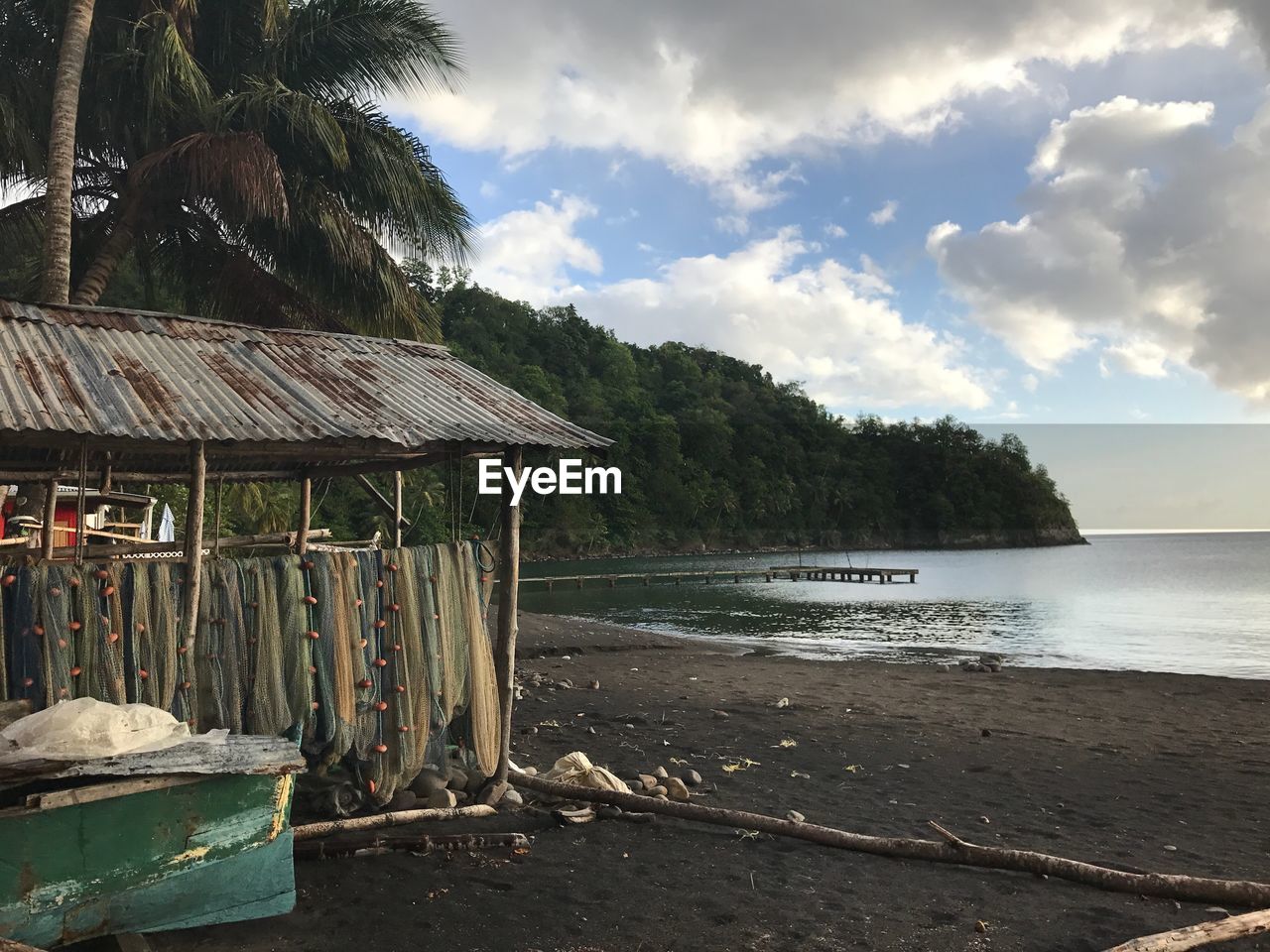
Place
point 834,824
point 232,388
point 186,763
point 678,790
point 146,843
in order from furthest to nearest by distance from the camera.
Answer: point 678,790 → point 834,824 → point 232,388 → point 186,763 → point 146,843

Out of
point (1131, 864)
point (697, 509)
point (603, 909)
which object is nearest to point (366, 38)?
point (603, 909)

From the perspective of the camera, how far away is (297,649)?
6.04 meters

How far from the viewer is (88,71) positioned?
1270 centimetres

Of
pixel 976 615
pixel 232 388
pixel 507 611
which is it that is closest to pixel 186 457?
pixel 232 388

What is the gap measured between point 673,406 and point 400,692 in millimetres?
86961

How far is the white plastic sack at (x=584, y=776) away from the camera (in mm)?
7070

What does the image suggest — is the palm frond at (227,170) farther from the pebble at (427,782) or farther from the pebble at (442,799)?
the pebble at (442,799)

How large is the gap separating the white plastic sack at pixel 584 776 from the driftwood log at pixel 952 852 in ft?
0.56

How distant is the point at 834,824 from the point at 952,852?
1.24 meters

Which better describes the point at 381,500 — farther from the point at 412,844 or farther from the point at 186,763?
the point at 186,763

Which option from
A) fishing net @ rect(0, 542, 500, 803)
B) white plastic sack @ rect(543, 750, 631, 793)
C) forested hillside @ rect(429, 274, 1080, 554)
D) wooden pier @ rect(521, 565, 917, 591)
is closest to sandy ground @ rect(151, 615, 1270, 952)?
white plastic sack @ rect(543, 750, 631, 793)

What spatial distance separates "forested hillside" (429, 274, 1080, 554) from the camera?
73438 millimetres

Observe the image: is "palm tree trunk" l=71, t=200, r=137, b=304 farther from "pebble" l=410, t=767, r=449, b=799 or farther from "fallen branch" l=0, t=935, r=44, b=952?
"fallen branch" l=0, t=935, r=44, b=952

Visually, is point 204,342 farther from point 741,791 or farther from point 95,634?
point 741,791
